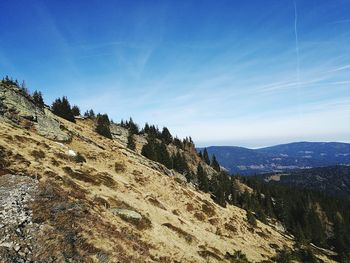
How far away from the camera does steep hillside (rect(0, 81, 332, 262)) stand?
21141mm

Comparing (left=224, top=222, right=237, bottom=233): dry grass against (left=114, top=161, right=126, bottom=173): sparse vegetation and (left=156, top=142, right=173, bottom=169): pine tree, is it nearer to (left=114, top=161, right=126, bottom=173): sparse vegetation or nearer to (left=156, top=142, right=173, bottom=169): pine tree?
(left=114, top=161, right=126, bottom=173): sparse vegetation

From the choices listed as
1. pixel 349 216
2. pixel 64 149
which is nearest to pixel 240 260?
pixel 64 149

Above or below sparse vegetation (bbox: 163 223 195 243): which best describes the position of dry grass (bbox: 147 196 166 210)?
above

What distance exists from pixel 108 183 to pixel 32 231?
25.9 m

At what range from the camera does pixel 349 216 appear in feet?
473

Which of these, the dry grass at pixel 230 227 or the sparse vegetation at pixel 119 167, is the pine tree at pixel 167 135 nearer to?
the sparse vegetation at pixel 119 167

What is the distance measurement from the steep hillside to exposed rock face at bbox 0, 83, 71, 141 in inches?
8.6

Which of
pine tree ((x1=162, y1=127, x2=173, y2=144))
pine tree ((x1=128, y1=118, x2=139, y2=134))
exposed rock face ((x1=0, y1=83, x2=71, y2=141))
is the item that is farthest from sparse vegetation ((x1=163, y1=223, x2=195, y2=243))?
pine tree ((x1=162, y1=127, x2=173, y2=144))

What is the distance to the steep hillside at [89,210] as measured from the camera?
21.1 metres

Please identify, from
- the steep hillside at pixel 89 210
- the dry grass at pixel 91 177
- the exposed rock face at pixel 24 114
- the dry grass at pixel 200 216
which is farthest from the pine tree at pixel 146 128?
the dry grass at pixel 91 177

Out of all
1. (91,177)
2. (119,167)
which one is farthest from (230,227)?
(91,177)

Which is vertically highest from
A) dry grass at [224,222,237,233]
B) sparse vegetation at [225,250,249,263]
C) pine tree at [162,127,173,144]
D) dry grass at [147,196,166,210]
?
pine tree at [162,127,173,144]

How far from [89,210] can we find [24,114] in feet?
137

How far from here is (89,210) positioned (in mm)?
→ 29719
